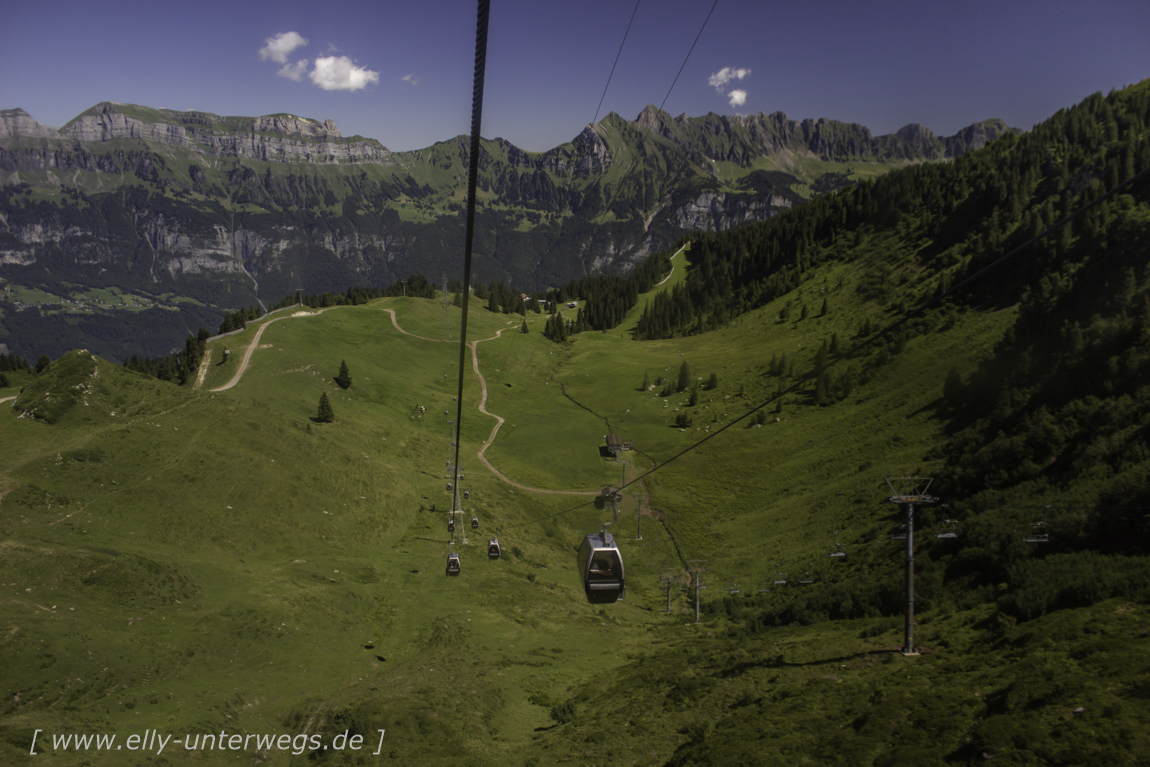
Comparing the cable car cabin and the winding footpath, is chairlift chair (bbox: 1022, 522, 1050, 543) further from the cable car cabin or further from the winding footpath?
the winding footpath

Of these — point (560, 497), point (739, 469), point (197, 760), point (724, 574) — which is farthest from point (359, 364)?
point (197, 760)

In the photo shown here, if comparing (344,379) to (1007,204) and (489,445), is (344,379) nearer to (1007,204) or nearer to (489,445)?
(489,445)

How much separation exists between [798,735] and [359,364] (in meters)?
113

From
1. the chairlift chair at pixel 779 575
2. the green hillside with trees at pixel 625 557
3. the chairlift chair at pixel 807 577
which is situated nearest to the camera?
the green hillside with trees at pixel 625 557

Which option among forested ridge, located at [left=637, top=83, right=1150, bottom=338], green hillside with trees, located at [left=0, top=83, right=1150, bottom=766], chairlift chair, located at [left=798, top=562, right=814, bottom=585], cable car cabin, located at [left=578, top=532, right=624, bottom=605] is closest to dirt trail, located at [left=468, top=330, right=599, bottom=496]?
green hillside with trees, located at [left=0, top=83, right=1150, bottom=766]

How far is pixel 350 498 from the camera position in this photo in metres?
64.1

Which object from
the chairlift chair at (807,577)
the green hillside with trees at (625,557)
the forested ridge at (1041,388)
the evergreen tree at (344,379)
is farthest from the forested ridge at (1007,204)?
the evergreen tree at (344,379)

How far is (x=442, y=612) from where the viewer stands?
48.2 m

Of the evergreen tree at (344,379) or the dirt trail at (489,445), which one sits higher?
the evergreen tree at (344,379)

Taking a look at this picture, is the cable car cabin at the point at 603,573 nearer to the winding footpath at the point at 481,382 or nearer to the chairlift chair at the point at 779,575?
the chairlift chair at the point at 779,575

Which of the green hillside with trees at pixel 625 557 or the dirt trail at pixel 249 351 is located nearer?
the green hillside with trees at pixel 625 557

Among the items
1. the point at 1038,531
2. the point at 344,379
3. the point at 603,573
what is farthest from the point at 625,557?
the point at 344,379

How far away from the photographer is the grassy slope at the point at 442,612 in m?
26.5

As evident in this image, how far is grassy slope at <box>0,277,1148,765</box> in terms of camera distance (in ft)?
87.1
